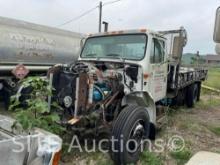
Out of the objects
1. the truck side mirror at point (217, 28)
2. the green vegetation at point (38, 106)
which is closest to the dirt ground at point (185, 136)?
the green vegetation at point (38, 106)

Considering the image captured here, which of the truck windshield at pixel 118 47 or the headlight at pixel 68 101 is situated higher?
the truck windshield at pixel 118 47

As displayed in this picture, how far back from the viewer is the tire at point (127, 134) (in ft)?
13.3

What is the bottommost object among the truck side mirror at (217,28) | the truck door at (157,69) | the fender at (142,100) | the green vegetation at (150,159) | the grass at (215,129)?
the grass at (215,129)

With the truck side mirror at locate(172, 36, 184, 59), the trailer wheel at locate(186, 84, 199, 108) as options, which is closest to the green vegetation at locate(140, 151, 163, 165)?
the truck side mirror at locate(172, 36, 184, 59)

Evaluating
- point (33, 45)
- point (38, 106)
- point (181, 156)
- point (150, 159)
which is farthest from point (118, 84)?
point (33, 45)

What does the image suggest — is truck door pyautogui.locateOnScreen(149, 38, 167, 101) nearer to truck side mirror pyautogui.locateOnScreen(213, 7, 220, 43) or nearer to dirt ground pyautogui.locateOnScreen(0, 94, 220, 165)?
dirt ground pyautogui.locateOnScreen(0, 94, 220, 165)

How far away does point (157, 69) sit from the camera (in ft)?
18.7

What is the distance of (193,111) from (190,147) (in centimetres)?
400

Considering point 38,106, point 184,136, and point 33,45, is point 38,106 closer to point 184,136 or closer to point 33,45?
point 184,136

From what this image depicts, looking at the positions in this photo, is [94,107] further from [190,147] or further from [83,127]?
[190,147]

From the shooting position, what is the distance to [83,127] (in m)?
4.52

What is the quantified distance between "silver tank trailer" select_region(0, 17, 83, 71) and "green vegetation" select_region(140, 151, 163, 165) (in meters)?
4.79

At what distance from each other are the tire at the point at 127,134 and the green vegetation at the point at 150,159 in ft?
0.50

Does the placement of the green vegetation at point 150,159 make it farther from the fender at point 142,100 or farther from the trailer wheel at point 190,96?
the trailer wheel at point 190,96
